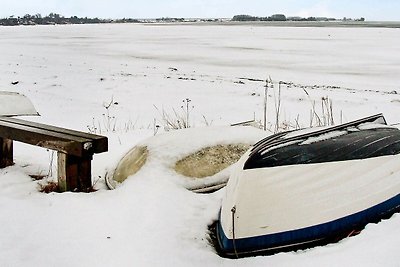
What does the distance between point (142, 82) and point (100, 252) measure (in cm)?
1036

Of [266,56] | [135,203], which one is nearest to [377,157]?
[135,203]

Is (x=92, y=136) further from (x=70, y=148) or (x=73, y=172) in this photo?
(x=73, y=172)

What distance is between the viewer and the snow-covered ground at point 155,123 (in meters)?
2.88

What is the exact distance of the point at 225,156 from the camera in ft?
13.7

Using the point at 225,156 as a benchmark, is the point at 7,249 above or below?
below

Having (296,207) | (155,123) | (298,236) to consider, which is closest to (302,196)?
(296,207)

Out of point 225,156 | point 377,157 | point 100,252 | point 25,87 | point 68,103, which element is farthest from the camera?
point 25,87

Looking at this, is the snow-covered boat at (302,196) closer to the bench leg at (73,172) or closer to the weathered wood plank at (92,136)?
the weathered wood plank at (92,136)

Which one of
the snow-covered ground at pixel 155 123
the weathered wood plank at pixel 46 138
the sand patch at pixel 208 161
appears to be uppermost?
the weathered wood plank at pixel 46 138

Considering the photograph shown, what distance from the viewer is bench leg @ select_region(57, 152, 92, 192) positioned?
12.9 ft

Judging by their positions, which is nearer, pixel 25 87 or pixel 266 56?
pixel 25 87

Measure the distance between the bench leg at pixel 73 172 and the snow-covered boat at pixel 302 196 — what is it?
1.38 m

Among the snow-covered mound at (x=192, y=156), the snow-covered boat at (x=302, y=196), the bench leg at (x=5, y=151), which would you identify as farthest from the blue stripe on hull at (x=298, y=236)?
the bench leg at (x=5, y=151)

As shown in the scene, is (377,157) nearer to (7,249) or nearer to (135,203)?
(135,203)
